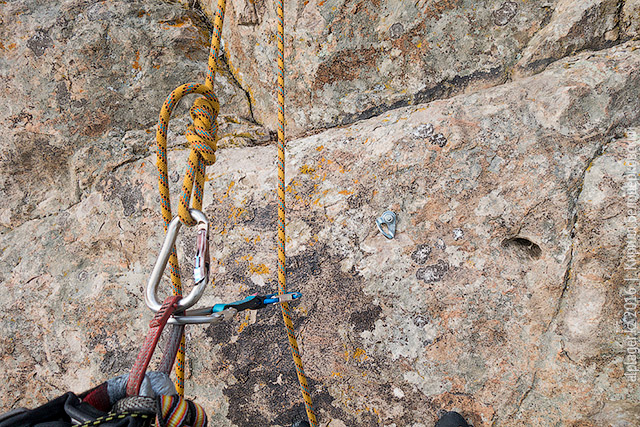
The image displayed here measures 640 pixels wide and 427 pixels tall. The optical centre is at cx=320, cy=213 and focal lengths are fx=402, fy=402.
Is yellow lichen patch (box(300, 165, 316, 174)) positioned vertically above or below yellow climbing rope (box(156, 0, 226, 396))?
above

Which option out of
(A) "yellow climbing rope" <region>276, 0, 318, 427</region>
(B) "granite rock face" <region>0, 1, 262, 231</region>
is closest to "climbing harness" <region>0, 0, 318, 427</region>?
(A) "yellow climbing rope" <region>276, 0, 318, 427</region>

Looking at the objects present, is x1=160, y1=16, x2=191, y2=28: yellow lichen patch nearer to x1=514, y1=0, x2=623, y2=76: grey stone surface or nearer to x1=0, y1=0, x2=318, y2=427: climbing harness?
x1=0, y1=0, x2=318, y2=427: climbing harness

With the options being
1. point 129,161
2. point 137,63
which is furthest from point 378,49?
point 129,161

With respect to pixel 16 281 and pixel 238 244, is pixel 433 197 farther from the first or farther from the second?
pixel 16 281

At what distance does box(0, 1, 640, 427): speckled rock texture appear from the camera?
162 centimetres

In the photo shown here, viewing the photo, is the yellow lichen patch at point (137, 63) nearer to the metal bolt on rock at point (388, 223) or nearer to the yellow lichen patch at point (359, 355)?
the metal bolt on rock at point (388, 223)

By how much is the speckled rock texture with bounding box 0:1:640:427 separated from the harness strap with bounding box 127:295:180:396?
946 mm

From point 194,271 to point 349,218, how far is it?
98cm

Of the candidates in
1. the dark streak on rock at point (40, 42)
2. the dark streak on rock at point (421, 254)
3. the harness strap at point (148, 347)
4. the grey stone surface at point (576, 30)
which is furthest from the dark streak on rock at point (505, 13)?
the dark streak on rock at point (40, 42)

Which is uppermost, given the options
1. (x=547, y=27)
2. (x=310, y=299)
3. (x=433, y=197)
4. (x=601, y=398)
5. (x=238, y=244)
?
(x=547, y=27)

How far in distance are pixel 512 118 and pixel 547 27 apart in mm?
540

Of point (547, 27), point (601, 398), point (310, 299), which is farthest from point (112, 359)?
point (547, 27)

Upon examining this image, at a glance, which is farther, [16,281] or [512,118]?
[16,281]

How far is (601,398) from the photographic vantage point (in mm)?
1553
